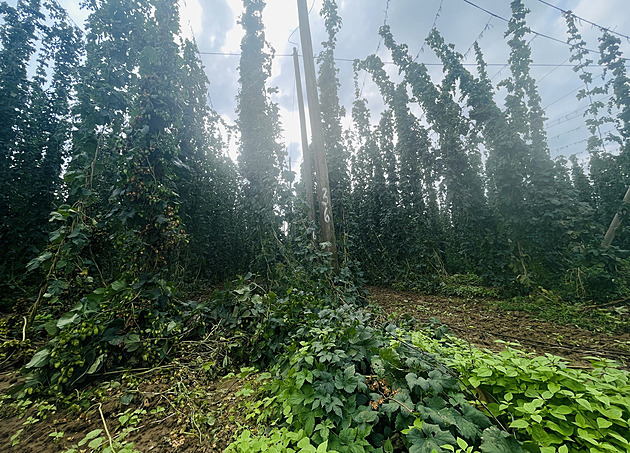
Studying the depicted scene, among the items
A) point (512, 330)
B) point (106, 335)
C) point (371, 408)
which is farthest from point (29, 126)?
point (512, 330)

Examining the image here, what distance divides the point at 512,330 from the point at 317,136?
3530 millimetres

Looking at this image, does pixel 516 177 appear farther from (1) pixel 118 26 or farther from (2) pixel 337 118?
(1) pixel 118 26

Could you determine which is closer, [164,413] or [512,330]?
[164,413]

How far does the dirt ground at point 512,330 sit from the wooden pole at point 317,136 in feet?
4.60

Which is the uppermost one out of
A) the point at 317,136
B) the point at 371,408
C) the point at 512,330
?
the point at 317,136

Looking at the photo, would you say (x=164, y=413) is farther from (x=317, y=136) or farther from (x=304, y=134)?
(x=304, y=134)

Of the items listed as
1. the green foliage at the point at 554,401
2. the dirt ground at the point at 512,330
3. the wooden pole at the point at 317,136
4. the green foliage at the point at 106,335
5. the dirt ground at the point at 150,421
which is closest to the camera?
the green foliage at the point at 554,401

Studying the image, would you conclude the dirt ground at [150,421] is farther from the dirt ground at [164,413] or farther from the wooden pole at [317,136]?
the wooden pole at [317,136]

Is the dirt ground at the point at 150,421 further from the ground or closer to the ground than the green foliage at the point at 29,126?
closer to the ground

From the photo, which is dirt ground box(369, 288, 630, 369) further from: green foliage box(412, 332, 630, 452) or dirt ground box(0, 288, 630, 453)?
green foliage box(412, 332, 630, 452)

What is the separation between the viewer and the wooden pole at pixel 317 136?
132 inches

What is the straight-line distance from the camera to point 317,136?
3.40 metres

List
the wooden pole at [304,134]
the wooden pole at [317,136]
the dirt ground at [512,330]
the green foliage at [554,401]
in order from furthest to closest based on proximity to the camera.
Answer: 1. the wooden pole at [304,134]
2. the wooden pole at [317,136]
3. the dirt ground at [512,330]
4. the green foliage at [554,401]

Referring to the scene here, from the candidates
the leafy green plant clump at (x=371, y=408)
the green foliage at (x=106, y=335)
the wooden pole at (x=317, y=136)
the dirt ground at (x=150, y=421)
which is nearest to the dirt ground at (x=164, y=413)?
the dirt ground at (x=150, y=421)
